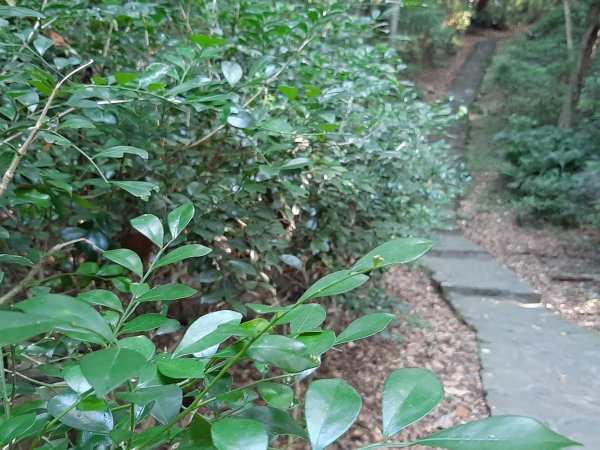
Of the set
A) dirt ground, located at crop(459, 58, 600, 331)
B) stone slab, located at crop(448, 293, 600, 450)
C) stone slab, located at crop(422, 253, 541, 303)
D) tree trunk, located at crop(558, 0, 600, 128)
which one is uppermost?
tree trunk, located at crop(558, 0, 600, 128)

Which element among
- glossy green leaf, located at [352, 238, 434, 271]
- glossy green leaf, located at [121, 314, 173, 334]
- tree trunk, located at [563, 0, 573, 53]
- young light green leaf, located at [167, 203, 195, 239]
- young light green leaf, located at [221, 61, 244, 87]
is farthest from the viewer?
tree trunk, located at [563, 0, 573, 53]

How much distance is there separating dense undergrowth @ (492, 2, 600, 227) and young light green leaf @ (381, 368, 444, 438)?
17.0ft

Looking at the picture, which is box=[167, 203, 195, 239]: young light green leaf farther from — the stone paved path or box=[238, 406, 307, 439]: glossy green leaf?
the stone paved path

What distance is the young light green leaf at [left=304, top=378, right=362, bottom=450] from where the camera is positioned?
15.4 inches

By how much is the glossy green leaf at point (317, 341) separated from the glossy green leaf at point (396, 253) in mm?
89

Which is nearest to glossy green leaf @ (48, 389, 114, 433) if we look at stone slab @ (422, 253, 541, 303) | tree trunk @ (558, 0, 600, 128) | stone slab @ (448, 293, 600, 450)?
stone slab @ (448, 293, 600, 450)

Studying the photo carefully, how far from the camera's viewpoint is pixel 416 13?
10117mm

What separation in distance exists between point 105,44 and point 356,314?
1.71 meters

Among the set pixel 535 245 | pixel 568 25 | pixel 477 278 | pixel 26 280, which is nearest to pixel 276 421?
pixel 26 280

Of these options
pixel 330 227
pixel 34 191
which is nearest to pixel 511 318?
pixel 330 227

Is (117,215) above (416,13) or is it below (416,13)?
below

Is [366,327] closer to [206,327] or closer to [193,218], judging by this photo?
[206,327]

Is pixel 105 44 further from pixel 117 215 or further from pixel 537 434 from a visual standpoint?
pixel 537 434

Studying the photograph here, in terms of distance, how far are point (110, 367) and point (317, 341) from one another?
21cm
